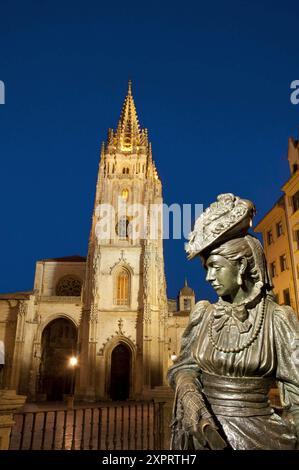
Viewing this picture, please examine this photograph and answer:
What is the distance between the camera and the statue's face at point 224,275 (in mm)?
2141

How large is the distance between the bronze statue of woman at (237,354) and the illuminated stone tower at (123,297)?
24.8 metres

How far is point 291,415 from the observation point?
6.18 ft

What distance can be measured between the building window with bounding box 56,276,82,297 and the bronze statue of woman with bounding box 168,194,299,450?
35.8 metres

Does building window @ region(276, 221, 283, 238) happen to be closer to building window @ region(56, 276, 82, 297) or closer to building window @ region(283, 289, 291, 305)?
building window @ region(283, 289, 291, 305)

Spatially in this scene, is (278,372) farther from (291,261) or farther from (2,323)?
(2,323)

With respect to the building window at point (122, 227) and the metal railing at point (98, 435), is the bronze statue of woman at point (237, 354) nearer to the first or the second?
the metal railing at point (98, 435)

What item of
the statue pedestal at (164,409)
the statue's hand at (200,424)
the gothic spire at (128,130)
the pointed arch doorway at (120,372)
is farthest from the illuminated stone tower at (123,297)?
the statue's hand at (200,424)

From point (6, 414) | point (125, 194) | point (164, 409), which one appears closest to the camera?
point (6, 414)

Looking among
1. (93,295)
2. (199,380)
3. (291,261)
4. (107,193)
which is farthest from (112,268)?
(199,380)

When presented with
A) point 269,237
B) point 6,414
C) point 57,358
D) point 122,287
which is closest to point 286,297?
point 269,237

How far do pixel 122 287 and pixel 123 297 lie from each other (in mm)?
942

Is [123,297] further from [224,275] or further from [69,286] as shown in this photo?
[224,275]

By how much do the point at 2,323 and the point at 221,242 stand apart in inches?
1299

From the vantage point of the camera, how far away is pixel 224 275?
84.6 inches
